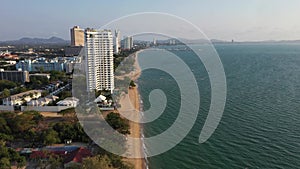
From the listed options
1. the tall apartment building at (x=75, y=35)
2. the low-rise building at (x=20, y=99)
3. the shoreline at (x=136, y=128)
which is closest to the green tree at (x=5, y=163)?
the shoreline at (x=136, y=128)

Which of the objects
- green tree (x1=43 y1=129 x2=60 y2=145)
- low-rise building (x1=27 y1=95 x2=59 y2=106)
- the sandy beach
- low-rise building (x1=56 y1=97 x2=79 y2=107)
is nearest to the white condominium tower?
the sandy beach

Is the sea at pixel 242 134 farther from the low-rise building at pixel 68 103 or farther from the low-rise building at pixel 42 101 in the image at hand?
the low-rise building at pixel 42 101

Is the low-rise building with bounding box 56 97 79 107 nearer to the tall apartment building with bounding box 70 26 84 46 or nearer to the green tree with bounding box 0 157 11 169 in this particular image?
the green tree with bounding box 0 157 11 169

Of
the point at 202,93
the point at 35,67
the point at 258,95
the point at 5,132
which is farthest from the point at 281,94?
the point at 35,67

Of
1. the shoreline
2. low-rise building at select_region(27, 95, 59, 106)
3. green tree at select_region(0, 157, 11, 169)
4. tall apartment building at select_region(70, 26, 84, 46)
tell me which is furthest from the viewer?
tall apartment building at select_region(70, 26, 84, 46)

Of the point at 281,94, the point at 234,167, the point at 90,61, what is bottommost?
the point at 234,167

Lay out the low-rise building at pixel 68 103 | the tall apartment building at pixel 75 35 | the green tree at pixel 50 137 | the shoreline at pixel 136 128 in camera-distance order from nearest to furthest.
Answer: the shoreline at pixel 136 128
the green tree at pixel 50 137
the low-rise building at pixel 68 103
the tall apartment building at pixel 75 35

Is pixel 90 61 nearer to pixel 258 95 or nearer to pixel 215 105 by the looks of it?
pixel 215 105

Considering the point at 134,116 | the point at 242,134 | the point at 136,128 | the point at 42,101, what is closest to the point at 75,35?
the point at 42,101

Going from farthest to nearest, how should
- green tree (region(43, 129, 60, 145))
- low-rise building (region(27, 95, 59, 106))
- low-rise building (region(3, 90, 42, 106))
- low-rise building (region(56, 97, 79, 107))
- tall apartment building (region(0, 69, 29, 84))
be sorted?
1. tall apartment building (region(0, 69, 29, 84))
2. low-rise building (region(3, 90, 42, 106))
3. low-rise building (region(27, 95, 59, 106))
4. low-rise building (region(56, 97, 79, 107))
5. green tree (region(43, 129, 60, 145))
